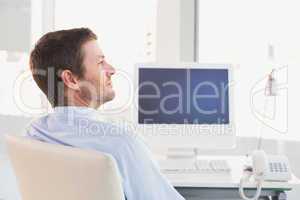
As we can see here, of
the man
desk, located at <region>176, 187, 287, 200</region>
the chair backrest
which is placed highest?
the man

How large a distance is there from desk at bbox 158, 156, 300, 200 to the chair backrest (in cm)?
79

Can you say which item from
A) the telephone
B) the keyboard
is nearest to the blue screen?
the keyboard

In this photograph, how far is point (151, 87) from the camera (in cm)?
217

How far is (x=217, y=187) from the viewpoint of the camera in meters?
1.89

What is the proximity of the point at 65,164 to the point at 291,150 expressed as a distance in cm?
206

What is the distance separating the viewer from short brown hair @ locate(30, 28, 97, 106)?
1.39m

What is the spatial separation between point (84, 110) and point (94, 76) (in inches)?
5.2

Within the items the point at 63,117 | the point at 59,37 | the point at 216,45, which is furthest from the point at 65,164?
the point at 216,45

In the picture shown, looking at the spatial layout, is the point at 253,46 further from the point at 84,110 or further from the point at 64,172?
the point at 64,172

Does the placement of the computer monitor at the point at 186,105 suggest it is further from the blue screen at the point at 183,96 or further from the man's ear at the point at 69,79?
the man's ear at the point at 69,79

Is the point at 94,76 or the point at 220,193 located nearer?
the point at 94,76

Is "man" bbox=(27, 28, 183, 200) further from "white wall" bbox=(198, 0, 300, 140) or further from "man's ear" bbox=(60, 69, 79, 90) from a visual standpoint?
"white wall" bbox=(198, 0, 300, 140)

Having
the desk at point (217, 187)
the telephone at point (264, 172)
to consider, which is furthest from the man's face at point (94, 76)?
the telephone at point (264, 172)

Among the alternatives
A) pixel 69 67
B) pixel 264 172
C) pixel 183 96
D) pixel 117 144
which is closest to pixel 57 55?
pixel 69 67
